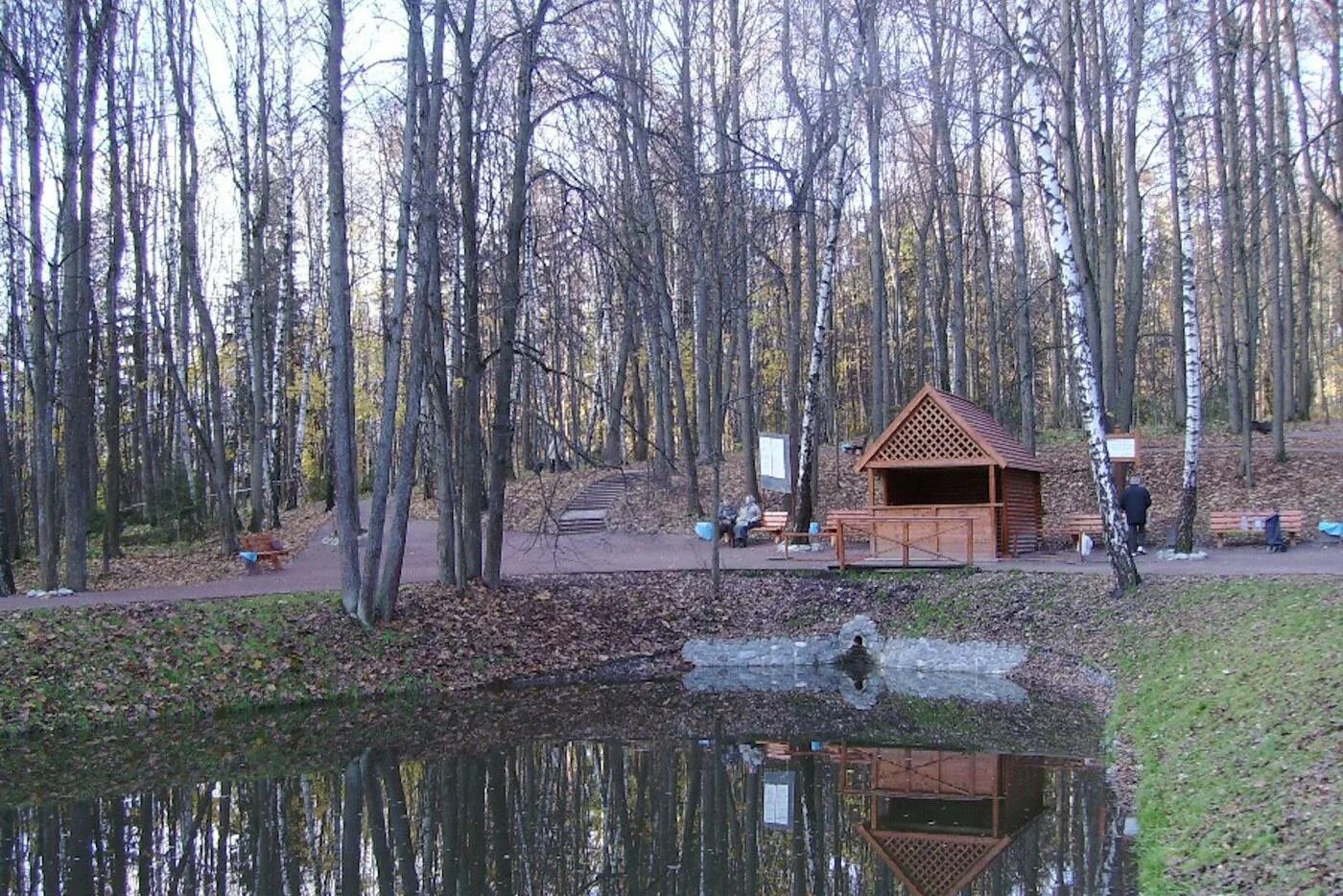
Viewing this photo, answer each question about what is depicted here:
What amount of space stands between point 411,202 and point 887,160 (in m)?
18.7

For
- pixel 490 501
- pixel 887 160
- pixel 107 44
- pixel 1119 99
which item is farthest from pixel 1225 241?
pixel 107 44

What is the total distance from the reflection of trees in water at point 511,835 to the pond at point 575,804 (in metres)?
0.02

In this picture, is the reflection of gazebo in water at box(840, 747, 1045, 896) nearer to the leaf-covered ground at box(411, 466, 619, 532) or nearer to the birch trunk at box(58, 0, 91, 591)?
the birch trunk at box(58, 0, 91, 591)

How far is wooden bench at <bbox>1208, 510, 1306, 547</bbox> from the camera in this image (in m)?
18.2

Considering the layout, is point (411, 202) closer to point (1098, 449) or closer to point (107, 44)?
point (107, 44)

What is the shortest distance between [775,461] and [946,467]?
3.28m

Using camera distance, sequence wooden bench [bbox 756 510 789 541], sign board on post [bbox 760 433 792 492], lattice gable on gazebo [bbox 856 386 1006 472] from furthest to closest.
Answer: wooden bench [bbox 756 510 789 541]
lattice gable on gazebo [bbox 856 386 1006 472]
sign board on post [bbox 760 433 792 492]

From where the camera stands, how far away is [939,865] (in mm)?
6945

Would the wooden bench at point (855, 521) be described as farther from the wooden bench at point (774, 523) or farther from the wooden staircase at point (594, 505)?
the wooden staircase at point (594, 505)

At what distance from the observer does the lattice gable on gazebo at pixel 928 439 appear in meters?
18.2

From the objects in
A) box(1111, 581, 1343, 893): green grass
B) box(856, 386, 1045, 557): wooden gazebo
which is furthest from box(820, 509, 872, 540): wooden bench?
box(1111, 581, 1343, 893): green grass

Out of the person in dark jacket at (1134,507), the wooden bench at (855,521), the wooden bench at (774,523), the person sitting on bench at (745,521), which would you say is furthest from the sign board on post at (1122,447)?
the person sitting on bench at (745,521)

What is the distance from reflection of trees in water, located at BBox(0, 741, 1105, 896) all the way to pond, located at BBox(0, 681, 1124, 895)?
2cm

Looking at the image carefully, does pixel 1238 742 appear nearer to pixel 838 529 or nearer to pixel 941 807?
pixel 941 807
